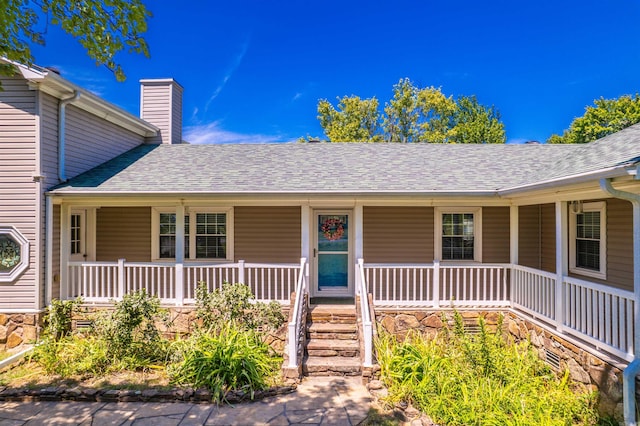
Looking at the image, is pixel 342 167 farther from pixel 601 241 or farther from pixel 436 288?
pixel 601 241

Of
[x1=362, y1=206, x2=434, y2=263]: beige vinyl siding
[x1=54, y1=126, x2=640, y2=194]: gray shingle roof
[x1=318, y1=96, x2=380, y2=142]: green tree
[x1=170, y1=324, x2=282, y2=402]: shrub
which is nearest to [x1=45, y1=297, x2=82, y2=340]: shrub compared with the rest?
[x1=54, y1=126, x2=640, y2=194]: gray shingle roof

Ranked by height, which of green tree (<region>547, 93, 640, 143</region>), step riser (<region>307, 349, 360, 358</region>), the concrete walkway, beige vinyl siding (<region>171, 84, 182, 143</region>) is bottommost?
the concrete walkway

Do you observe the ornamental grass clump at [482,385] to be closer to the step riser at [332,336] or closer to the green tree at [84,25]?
the step riser at [332,336]

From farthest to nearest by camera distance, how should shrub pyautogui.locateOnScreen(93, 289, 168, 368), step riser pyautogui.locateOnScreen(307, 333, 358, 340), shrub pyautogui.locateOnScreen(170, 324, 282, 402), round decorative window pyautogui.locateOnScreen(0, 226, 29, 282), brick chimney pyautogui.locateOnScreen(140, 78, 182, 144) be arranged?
1. brick chimney pyautogui.locateOnScreen(140, 78, 182, 144)
2. round decorative window pyautogui.locateOnScreen(0, 226, 29, 282)
3. step riser pyautogui.locateOnScreen(307, 333, 358, 340)
4. shrub pyautogui.locateOnScreen(93, 289, 168, 368)
5. shrub pyautogui.locateOnScreen(170, 324, 282, 402)

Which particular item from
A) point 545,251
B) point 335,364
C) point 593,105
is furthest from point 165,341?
point 593,105

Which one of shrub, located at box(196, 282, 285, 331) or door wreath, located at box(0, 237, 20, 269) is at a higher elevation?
door wreath, located at box(0, 237, 20, 269)

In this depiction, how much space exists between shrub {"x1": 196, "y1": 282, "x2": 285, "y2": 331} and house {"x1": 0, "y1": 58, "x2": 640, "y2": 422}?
19.4 inches

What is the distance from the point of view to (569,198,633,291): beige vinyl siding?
628cm

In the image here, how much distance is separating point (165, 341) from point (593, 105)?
33683 millimetres

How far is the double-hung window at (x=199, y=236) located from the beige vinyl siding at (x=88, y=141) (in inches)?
76.8

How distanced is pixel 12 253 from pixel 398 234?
8.14m

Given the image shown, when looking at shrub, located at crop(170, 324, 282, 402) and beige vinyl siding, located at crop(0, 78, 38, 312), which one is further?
beige vinyl siding, located at crop(0, 78, 38, 312)

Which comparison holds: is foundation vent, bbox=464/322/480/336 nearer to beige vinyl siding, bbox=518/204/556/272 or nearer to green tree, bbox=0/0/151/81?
beige vinyl siding, bbox=518/204/556/272

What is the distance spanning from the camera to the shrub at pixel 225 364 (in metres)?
5.57
